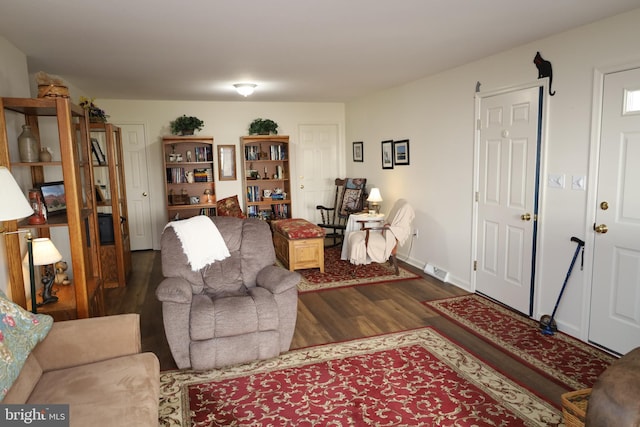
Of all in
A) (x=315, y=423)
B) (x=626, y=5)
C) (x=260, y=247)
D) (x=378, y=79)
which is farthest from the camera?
(x=378, y=79)

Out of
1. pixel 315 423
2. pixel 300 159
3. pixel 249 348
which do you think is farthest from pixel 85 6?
pixel 300 159

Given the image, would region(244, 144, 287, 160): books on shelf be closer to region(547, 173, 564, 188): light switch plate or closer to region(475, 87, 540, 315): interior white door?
region(475, 87, 540, 315): interior white door

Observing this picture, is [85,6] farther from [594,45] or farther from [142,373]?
[594,45]

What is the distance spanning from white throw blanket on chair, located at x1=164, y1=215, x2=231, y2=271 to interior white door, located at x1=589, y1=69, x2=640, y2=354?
2.90m

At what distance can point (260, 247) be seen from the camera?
360cm

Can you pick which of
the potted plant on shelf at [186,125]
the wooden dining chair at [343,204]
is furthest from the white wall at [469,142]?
the potted plant on shelf at [186,125]

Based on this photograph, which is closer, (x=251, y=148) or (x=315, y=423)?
(x=315, y=423)

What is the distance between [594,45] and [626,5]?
0.41 m

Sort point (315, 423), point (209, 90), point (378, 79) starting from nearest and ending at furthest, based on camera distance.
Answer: point (315, 423), point (378, 79), point (209, 90)

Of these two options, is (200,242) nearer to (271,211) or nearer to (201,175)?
(201,175)

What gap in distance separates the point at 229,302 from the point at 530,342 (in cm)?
240

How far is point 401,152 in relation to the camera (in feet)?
19.5

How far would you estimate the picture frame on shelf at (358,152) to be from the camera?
23.7 feet

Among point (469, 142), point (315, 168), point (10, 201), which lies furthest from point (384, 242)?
point (10, 201)
